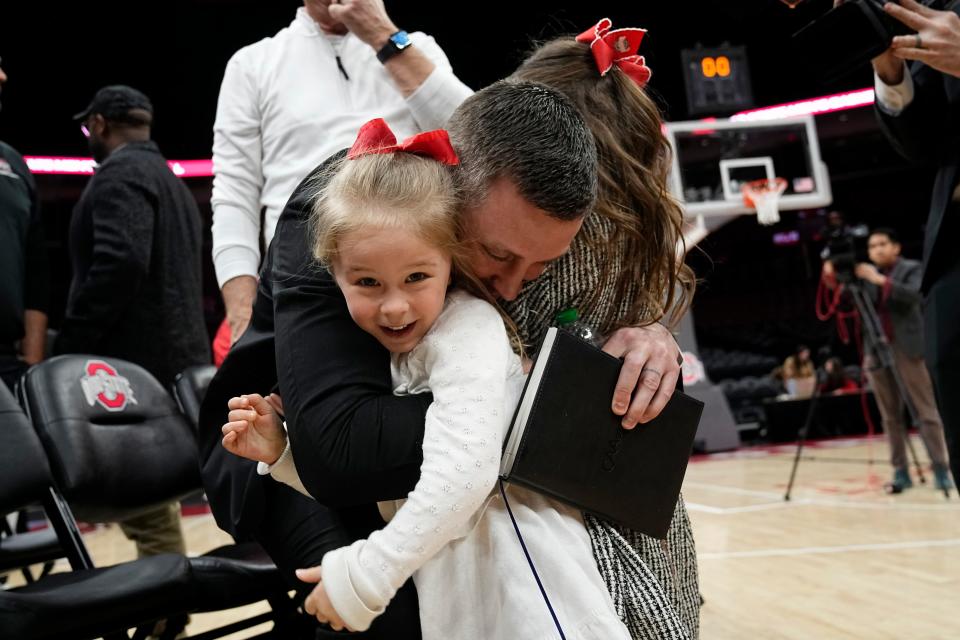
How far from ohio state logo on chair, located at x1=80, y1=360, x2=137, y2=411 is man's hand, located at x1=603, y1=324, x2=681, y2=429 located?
120 centimetres

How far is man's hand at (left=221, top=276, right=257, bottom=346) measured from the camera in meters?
1.90

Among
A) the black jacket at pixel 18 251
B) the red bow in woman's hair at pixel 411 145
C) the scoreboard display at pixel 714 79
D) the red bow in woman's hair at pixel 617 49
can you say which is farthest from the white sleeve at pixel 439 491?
the scoreboard display at pixel 714 79

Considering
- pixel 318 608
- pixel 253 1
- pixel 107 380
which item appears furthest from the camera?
pixel 253 1

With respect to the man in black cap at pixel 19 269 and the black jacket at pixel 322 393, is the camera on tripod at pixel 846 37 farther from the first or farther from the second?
the man in black cap at pixel 19 269

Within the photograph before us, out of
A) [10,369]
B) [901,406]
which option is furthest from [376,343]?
[901,406]

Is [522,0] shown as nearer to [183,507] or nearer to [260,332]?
[183,507]

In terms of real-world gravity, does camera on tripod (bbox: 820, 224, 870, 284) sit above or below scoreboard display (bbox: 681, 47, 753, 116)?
below

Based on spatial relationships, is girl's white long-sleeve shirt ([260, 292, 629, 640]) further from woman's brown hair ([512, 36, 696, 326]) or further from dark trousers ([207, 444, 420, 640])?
woman's brown hair ([512, 36, 696, 326])

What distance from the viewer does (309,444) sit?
3.26 feet

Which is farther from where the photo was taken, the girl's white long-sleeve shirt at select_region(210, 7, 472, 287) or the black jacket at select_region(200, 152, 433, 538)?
the girl's white long-sleeve shirt at select_region(210, 7, 472, 287)

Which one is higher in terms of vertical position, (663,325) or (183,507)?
(663,325)

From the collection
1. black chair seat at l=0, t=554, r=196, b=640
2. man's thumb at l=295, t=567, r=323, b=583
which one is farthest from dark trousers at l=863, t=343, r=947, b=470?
man's thumb at l=295, t=567, r=323, b=583

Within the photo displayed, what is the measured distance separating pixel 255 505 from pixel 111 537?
5443 millimetres

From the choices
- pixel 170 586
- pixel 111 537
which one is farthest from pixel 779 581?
pixel 111 537
